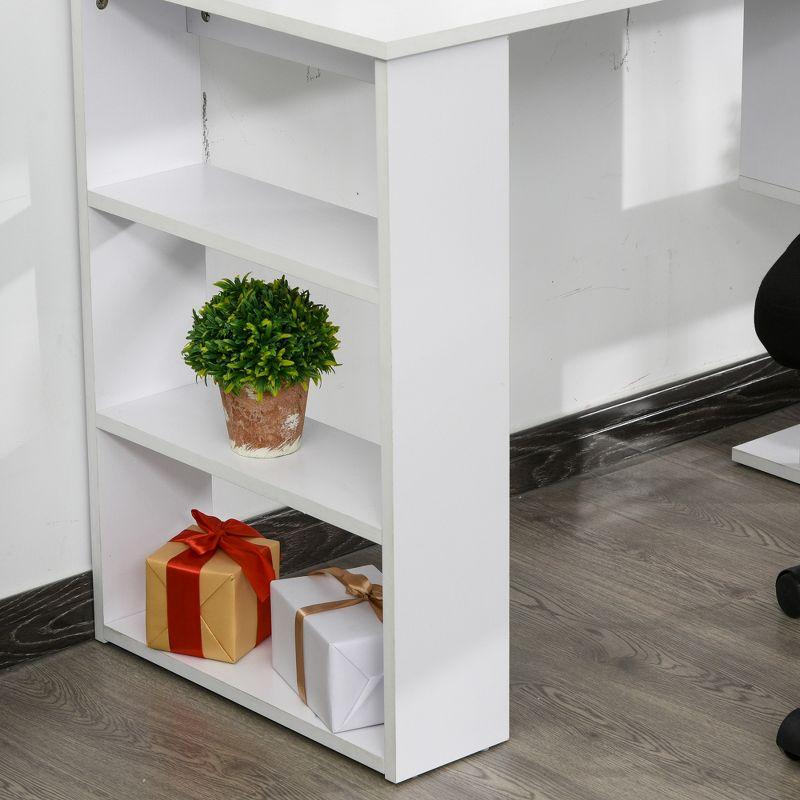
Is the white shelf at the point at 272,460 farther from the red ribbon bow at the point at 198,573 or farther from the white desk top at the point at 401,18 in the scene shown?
the white desk top at the point at 401,18

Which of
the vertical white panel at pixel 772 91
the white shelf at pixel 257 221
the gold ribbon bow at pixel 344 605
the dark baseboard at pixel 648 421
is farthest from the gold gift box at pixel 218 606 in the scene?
the vertical white panel at pixel 772 91

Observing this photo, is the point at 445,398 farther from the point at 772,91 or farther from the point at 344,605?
the point at 772,91

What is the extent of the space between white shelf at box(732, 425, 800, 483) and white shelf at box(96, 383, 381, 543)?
3.13 feet

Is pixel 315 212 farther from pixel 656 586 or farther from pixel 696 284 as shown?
pixel 696 284

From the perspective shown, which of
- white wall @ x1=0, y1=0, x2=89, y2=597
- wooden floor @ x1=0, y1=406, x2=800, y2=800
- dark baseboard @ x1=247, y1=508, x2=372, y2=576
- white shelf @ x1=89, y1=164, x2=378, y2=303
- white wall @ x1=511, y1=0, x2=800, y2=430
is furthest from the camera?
white wall @ x1=511, y1=0, x2=800, y2=430

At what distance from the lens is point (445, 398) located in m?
1.68

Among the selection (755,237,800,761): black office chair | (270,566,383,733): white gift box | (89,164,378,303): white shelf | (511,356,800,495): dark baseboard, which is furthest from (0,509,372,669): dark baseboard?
(755,237,800,761): black office chair

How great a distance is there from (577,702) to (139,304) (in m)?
0.77

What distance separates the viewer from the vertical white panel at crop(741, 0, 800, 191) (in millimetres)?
2473

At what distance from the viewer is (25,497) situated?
6.64ft

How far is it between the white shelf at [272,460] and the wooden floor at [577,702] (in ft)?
1.02

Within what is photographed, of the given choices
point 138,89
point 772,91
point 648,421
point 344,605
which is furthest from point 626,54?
point 344,605

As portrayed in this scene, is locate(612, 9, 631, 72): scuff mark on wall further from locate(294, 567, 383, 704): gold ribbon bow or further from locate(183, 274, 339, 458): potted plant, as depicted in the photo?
locate(294, 567, 383, 704): gold ribbon bow

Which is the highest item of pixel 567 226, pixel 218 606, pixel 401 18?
pixel 401 18
